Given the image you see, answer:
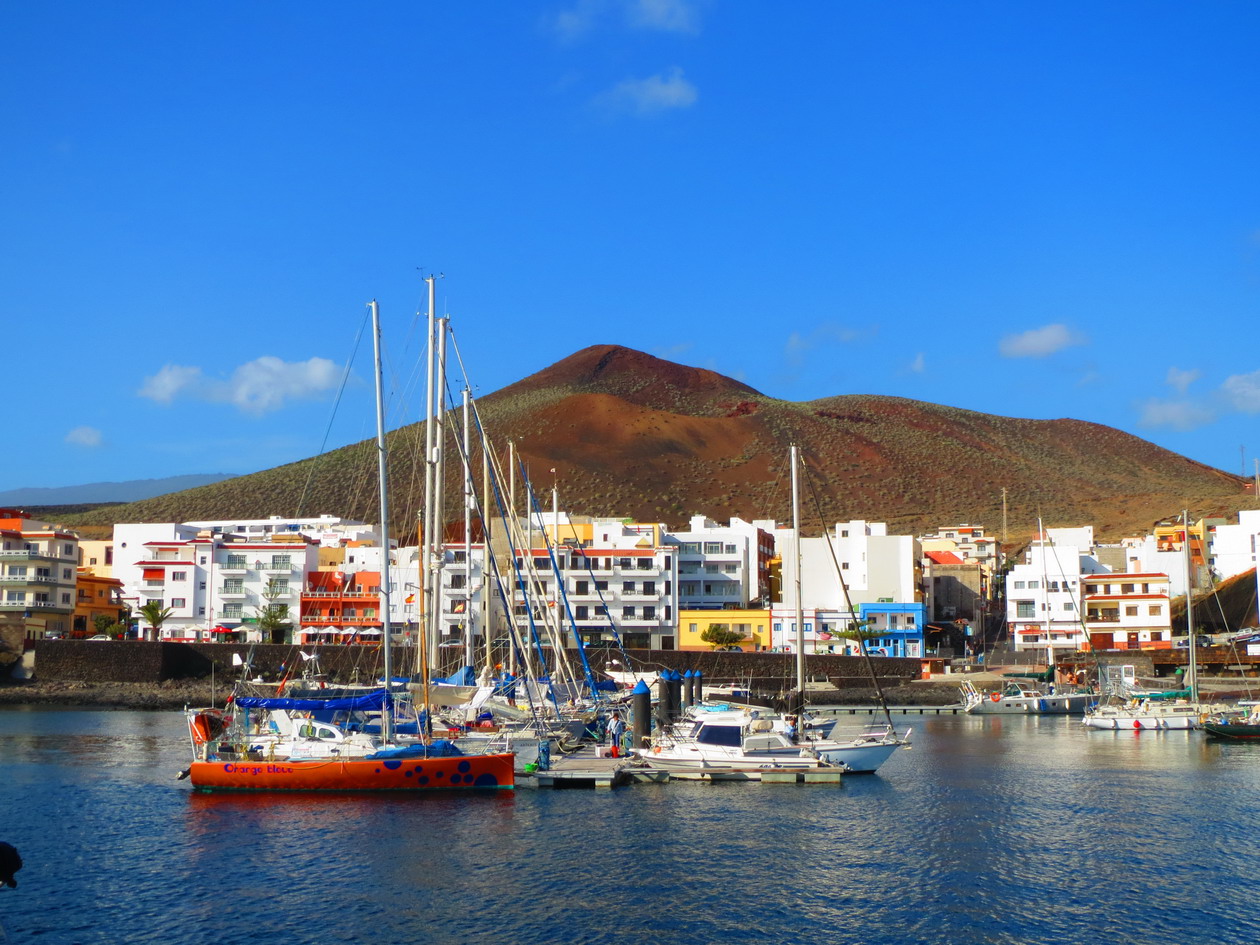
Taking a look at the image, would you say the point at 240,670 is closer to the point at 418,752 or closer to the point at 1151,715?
the point at 418,752

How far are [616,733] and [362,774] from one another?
44.2 feet

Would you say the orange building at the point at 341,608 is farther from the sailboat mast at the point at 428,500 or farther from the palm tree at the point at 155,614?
the sailboat mast at the point at 428,500

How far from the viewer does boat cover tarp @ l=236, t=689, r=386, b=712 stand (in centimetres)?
4319

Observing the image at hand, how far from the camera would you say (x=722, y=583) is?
111 metres

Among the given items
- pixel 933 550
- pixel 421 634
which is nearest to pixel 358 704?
pixel 421 634

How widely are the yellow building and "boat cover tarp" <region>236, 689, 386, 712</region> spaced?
206ft

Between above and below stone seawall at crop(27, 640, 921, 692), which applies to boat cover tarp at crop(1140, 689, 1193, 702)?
below

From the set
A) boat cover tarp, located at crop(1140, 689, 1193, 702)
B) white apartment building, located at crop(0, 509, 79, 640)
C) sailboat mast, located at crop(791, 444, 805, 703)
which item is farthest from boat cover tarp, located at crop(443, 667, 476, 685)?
white apartment building, located at crop(0, 509, 79, 640)

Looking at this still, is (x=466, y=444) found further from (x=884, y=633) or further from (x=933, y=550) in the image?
(x=933, y=550)

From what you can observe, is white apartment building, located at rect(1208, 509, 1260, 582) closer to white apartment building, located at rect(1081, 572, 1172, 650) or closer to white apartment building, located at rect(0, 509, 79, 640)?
white apartment building, located at rect(1081, 572, 1172, 650)

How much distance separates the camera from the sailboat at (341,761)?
133ft

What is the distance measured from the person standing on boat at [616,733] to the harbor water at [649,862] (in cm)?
620

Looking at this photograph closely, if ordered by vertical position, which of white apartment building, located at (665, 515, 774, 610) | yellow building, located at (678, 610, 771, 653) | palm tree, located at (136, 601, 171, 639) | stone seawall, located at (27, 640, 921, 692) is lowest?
stone seawall, located at (27, 640, 921, 692)

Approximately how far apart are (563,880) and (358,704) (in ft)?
49.1
